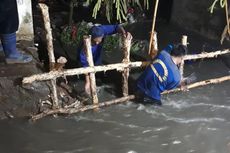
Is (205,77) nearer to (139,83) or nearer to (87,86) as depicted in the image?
(139,83)

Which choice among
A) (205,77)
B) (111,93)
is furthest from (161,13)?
(111,93)

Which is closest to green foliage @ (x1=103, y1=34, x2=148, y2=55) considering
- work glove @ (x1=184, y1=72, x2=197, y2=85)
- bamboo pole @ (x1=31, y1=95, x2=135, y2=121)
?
work glove @ (x1=184, y1=72, x2=197, y2=85)

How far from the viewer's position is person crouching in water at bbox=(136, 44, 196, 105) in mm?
6742

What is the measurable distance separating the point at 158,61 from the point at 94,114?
1.57m

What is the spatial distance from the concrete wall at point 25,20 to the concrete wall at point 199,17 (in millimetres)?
5433

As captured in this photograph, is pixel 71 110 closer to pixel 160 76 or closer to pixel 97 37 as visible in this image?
pixel 97 37

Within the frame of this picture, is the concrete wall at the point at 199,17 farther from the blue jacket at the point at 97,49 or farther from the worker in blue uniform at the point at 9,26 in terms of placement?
the worker in blue uniform at the point at 9,26

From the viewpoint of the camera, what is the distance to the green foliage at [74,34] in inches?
400

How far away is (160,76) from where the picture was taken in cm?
677

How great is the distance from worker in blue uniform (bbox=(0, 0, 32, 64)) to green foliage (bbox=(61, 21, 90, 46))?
3.39 metres

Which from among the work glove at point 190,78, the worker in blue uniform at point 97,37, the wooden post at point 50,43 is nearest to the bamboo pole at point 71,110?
the wooden post at point 50,43

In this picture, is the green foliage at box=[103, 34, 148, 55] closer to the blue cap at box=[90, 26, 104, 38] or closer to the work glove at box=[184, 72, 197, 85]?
the work glove at box=[184, 72, 197, 85]

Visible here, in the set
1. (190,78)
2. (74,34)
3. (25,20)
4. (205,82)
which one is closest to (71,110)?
(25,20)

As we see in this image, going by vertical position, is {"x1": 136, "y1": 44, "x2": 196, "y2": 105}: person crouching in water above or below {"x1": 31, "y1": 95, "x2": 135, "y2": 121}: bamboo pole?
above
